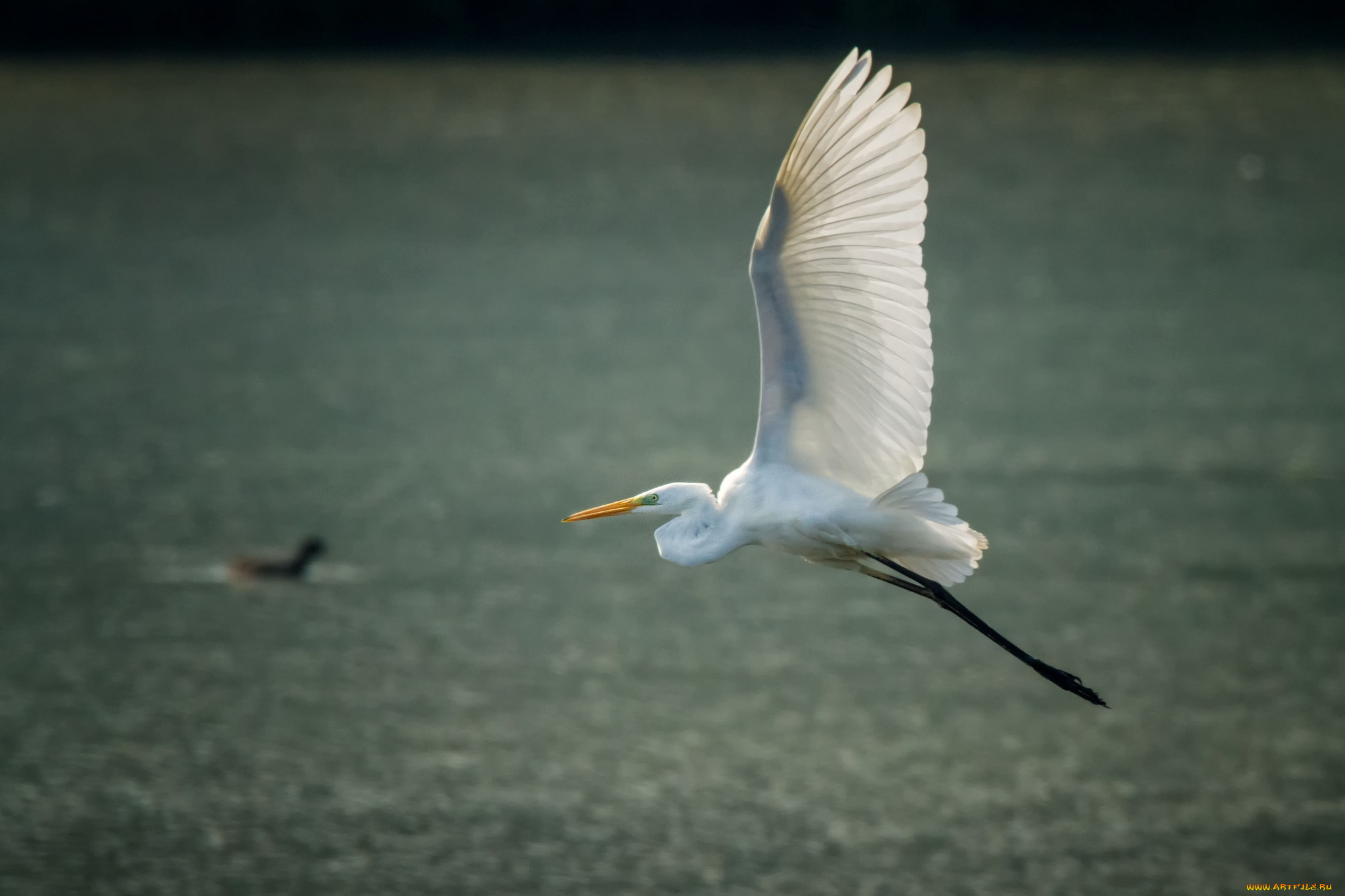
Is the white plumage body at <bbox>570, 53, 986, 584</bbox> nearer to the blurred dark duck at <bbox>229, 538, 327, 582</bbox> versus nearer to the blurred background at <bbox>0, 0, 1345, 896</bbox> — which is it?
the blurred background at <bbox>0, 0, 1345, 896</bbox>

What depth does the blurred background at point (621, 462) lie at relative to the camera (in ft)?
42.4

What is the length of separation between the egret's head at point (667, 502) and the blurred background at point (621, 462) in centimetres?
798

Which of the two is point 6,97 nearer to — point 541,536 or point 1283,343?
point 541,536

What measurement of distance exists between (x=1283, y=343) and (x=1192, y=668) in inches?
235

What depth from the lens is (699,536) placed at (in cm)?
429

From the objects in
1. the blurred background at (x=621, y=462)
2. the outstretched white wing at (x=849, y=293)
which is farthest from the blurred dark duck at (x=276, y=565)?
the outstretched white wing at (x=849, y=293)

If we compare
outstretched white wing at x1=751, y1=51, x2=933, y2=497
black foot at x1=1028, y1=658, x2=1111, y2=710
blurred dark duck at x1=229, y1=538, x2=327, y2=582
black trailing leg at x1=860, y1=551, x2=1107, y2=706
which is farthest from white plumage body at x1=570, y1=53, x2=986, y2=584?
blurred dark duck at x1=229, y1=538, x2=327, y2=582

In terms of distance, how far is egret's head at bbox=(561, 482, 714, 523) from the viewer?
4.34 m

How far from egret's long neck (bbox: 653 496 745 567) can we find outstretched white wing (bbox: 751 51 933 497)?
23cm

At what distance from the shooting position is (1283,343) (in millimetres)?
19359

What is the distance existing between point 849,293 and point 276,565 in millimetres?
11393

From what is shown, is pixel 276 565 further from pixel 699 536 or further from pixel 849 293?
pixel 849 293

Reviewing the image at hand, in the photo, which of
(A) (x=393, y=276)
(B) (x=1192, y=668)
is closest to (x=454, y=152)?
(A) (x=393, y=276)

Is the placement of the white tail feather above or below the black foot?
above
